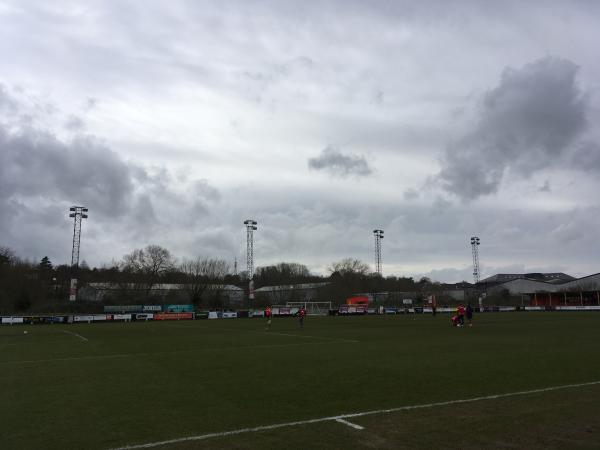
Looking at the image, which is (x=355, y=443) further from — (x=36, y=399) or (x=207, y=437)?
(x=36, y=399)

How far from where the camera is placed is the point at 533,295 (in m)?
122

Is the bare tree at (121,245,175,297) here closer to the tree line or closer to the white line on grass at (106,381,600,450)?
the tree line

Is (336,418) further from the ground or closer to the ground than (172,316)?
further from the ground

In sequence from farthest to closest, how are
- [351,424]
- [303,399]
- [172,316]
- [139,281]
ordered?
1. [139,281]
2. [172,316]
3. [303,399]
4. [351,424]

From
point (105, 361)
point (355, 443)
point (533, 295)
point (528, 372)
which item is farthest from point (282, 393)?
point (533, 295)

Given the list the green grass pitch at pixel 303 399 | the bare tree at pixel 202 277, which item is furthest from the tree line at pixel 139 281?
the green grass pitch at pixel 303 399

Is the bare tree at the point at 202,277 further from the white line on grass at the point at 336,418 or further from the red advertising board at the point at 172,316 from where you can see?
the white line on grass at the point at 336,418

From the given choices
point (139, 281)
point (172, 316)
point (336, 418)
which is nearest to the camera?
point (336, 418)

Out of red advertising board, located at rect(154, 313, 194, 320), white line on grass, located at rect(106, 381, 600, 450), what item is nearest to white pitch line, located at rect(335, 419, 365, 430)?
white line on grass, located at rect(106, 381, 600, 450)

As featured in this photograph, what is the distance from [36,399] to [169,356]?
983 centimetres

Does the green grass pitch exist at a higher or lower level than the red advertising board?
higher

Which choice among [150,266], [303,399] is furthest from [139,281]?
[303,399]

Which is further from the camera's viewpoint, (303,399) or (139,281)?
(139,281)

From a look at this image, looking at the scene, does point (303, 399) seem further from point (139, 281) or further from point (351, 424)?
point (139, 281)
